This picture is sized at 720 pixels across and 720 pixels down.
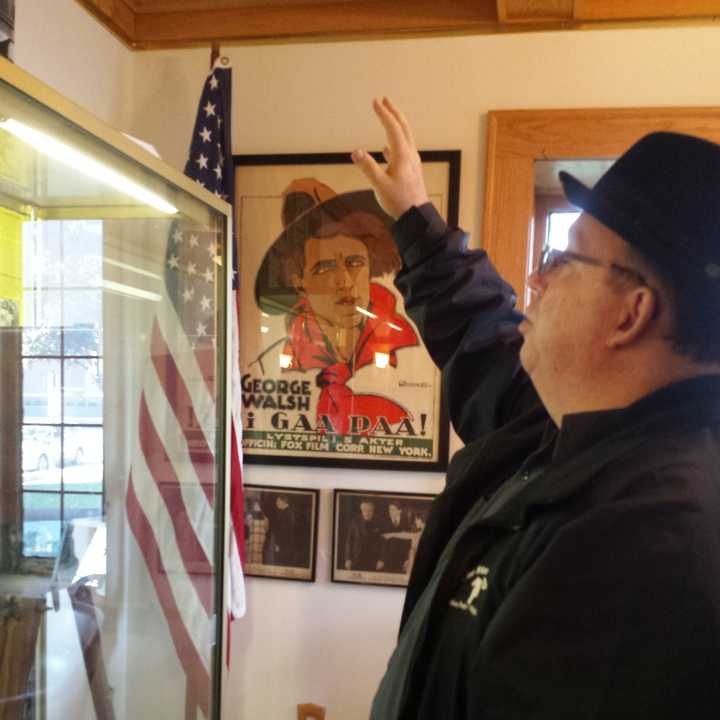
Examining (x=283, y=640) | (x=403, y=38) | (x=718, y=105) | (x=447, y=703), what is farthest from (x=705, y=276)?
(x=283, y=640)

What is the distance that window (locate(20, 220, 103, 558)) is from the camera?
3.99 feet

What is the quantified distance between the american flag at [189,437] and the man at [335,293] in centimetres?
21

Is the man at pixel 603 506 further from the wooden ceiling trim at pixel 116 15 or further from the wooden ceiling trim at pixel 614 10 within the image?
the wooden ceiling trim at pixel 116 15

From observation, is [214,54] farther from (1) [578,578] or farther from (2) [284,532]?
(1) [578,578]

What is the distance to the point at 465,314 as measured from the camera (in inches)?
40.2

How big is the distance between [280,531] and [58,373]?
0.80 metres

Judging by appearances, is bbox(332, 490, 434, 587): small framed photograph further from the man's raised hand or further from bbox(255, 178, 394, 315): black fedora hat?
the man's raised hand

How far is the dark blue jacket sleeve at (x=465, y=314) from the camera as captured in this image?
99cm

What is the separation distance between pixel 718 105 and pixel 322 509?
152 cm

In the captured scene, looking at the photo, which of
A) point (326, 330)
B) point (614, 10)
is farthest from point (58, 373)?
point (614, 10)

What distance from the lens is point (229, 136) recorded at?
165cm

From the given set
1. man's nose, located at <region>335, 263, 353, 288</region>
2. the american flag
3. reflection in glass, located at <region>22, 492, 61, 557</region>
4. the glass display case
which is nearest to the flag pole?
the american flag

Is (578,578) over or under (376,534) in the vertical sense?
over

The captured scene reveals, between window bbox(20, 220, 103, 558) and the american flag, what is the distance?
0.52 feet
